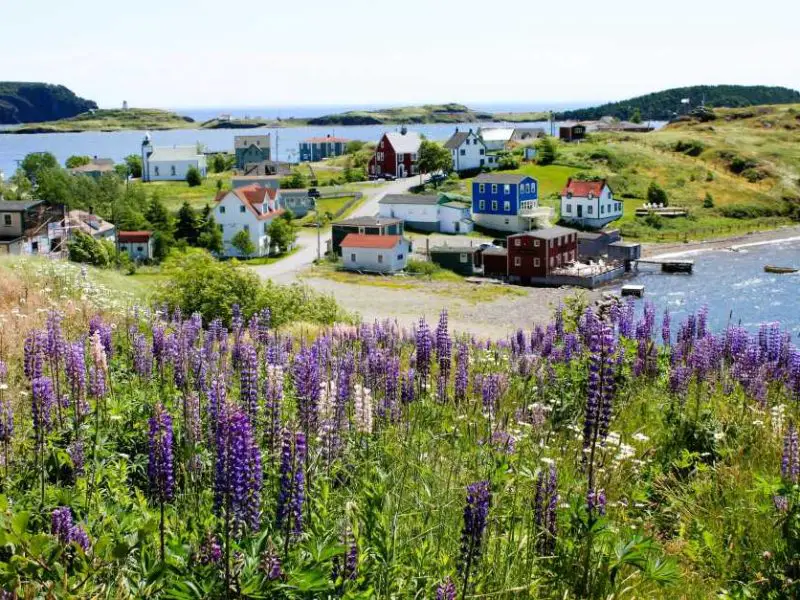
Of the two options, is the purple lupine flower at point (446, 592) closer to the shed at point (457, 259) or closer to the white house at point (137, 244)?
the shed at point (457, 259)

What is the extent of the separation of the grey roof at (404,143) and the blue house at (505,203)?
28.9 m

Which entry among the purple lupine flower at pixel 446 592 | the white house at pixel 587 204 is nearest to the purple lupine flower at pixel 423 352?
the purple lupine flower at pixel 446 592

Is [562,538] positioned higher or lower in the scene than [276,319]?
higher

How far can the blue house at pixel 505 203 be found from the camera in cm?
8506

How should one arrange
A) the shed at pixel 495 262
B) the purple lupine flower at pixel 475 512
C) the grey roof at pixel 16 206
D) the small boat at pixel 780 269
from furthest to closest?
the shed at pixel 495 262
the small boat at pixel 780 269
the grey roof at pixel 16 206
the purple lupine flower at pixel 475 512

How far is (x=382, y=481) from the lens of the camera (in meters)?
5.50

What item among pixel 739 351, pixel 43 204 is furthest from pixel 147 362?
pixel 43 204

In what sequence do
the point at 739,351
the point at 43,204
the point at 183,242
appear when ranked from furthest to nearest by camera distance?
the point at 183,242, the point at 43,204, the point at 739,351

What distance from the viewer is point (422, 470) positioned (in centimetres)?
634

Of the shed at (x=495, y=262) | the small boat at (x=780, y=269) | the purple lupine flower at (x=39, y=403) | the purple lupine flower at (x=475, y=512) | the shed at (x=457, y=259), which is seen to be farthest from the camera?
the shed at (x=457, y=259)

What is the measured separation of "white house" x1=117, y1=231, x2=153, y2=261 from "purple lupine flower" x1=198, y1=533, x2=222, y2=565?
67.7m

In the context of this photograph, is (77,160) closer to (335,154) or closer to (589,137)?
(335,154)

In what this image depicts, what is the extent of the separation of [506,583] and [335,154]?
155 m

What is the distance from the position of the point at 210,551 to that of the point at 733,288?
62.8 meters
